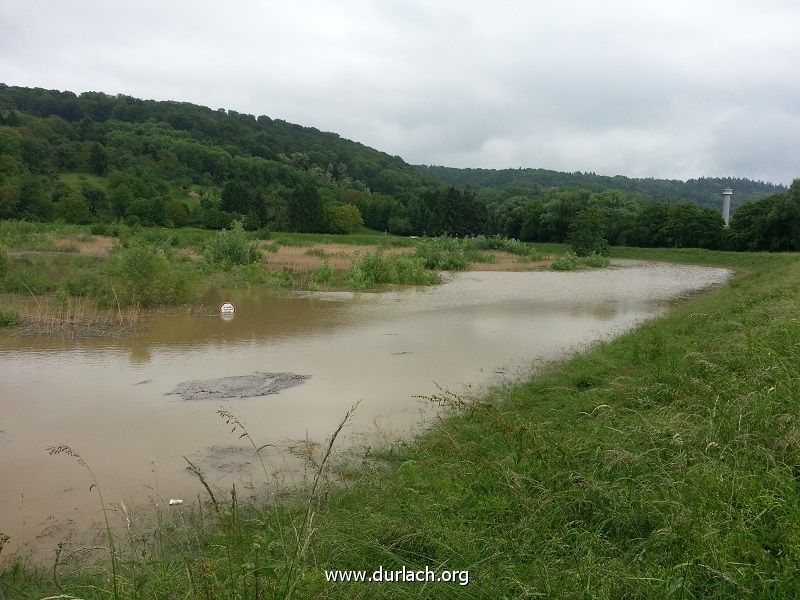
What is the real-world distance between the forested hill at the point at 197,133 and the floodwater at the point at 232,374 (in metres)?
71.9

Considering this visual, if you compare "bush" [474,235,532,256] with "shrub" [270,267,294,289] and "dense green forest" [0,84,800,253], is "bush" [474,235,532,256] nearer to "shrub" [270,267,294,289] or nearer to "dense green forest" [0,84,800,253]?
"dense green forest" [0,84,800,253]

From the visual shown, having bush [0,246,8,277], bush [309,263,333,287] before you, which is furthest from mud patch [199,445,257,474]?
bush [309,263,333,287]

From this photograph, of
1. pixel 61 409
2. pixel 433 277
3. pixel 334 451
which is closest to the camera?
pixel 334 451

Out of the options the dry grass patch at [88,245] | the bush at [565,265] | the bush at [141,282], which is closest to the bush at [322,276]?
the bush at [141,282]

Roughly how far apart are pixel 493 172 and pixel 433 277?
123 m

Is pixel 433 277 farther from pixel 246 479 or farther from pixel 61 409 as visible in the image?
pixel 246 479

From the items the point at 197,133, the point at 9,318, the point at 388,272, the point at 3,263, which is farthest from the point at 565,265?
the point at 197,133

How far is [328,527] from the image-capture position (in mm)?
4082

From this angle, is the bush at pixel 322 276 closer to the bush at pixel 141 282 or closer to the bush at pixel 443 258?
the bush at pixel 141 282

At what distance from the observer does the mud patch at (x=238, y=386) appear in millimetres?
9484

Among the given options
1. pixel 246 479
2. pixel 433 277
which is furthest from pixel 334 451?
pixel 433 277

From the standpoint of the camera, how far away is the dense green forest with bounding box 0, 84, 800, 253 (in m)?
52.9

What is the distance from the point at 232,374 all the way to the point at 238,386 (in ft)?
3.05

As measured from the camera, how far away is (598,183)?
123m
